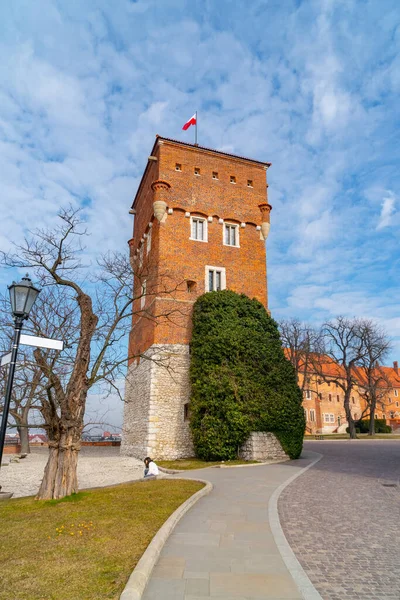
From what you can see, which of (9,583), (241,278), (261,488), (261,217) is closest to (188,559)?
(9,583)

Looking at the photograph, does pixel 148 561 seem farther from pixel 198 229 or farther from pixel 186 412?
pixel 198 229

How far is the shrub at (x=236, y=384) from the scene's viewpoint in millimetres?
19953

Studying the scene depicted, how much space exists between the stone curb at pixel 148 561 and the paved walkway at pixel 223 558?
0.10 meters

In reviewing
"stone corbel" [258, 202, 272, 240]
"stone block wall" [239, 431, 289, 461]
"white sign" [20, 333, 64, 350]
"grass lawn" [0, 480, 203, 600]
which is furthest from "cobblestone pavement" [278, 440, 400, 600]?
"stone corbel" [258, 202, 272, 240]

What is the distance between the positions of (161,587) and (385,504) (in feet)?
A: 22.9

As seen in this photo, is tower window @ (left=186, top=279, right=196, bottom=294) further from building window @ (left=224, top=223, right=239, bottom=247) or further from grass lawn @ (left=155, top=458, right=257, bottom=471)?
grass lawn @ (left=155, top=458, right=257, bottom=471)

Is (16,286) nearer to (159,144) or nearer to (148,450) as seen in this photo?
(148,450)

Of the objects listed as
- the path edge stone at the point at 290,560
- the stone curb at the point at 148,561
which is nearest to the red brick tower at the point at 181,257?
the path edge stone at the point at 290,560

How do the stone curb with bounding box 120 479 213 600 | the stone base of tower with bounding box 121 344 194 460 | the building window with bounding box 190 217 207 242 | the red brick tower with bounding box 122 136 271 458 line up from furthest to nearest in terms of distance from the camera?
the building window with bounding box 190 217 207 242 → the red brick tower with bounding box 122 136 271 458 → the stone base of tower with bounding box 121 344 194 460 → the stone curb with bounding box 120 479 213 600

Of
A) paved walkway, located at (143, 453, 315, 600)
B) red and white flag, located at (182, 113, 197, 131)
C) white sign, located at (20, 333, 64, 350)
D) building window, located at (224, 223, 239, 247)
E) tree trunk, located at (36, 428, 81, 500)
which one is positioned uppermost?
red and white flag, located at (182, 113, 197, 131)

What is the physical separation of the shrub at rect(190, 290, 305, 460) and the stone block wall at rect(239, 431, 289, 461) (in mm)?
246

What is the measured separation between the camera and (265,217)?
28156mm

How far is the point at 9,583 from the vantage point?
4.53 metres

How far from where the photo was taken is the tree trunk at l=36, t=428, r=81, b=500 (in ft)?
31.3
